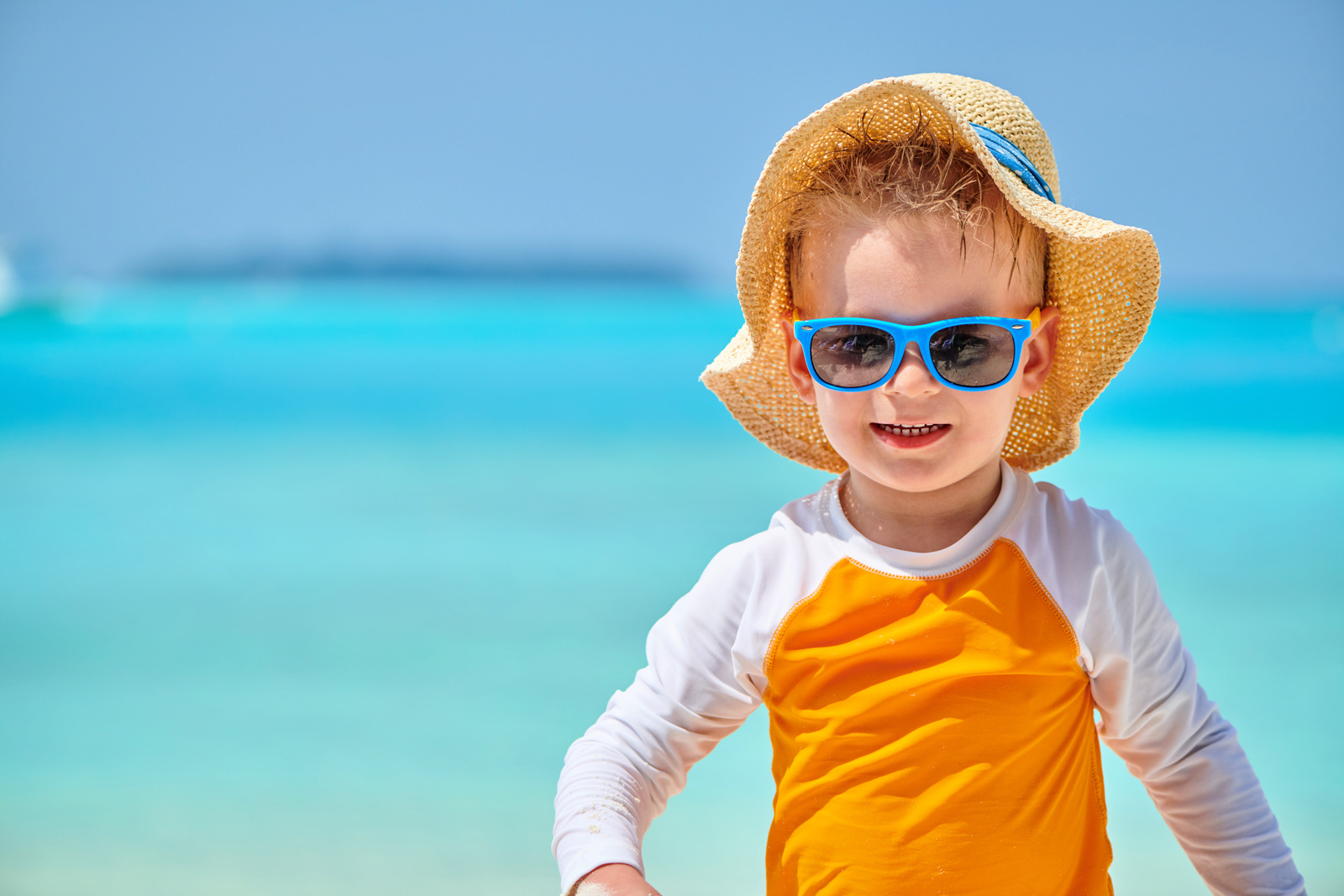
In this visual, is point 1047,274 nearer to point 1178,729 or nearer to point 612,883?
point 1178,729

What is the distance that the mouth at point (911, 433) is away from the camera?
119 cm

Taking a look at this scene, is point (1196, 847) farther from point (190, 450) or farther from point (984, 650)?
point (190, 450)

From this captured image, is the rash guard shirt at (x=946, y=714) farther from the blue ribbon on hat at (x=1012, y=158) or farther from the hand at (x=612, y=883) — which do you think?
the blue ribbon on hat at (x=1012, y=158)

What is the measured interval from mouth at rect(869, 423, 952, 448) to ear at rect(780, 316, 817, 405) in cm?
11

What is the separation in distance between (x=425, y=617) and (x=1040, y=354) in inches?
120

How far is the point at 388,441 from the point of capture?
27.4 ft

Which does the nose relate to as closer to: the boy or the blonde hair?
the boy

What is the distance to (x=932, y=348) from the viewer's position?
115cm

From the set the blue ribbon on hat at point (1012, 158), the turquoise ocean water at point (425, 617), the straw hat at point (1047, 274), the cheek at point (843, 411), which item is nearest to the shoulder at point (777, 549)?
the cheek at point (843, 411)

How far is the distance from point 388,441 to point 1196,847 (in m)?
7.59

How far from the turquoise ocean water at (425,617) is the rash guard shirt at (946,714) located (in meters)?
1.22

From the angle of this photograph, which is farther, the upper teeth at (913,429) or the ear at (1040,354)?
the ear at (1040,354)

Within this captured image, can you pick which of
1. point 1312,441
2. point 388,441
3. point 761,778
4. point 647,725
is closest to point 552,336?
point 388,441

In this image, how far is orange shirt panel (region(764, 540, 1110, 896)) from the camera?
3.81 ft
